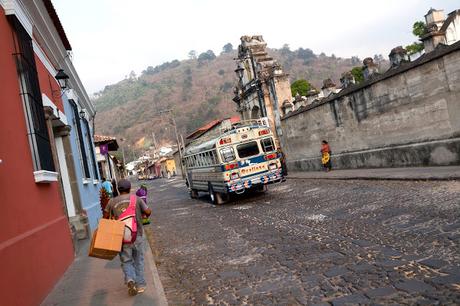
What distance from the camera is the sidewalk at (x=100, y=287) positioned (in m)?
5.35

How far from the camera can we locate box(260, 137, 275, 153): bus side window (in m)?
16.2

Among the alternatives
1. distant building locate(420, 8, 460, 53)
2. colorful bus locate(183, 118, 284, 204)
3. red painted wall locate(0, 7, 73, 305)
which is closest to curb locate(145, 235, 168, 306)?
red painted wall locate(0, 7, 73, 305)

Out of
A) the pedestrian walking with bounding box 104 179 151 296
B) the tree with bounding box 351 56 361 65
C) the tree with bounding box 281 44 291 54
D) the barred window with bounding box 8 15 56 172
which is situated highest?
the tree with bounding box 281 44 291 54

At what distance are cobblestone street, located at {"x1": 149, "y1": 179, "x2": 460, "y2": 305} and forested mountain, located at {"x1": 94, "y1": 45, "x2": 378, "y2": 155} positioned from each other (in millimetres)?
96652

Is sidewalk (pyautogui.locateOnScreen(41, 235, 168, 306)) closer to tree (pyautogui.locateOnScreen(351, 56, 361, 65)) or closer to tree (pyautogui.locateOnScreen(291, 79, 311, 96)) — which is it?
tree (pyautogui.locateOnScreen(291, 79, 311, 96))

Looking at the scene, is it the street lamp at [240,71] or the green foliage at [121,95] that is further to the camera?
the green foliage at [121,95]

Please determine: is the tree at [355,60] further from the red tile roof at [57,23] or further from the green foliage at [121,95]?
the red tile roof at [57,23]

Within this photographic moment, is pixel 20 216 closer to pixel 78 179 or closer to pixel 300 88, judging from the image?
pixel 78 179

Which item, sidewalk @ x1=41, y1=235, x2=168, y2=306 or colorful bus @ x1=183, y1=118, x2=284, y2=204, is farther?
colorful bus @ x1=183, y1=118, x2=284, y2=204

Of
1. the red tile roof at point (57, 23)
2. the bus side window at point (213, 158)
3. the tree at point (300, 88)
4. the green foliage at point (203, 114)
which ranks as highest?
the green foliage at point (203, 114)

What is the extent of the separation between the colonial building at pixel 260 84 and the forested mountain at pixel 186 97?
75.2 meters

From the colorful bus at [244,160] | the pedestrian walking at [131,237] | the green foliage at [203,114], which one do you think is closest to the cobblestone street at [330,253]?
the pedestrian walking at [131,237]

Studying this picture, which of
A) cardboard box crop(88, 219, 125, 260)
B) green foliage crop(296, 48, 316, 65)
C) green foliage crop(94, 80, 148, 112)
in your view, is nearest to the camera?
cardboard box crop(88, 219, 125, 260)

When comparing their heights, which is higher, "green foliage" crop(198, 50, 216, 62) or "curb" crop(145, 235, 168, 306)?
"green foliage" crop(198, 50, 216, 62)
